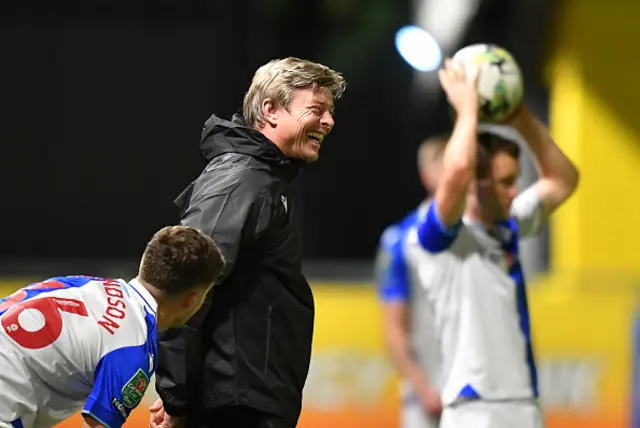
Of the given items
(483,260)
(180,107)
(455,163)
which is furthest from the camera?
(180,107)

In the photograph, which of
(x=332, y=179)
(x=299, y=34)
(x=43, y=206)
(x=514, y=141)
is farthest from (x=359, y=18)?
(x=514, y=141)

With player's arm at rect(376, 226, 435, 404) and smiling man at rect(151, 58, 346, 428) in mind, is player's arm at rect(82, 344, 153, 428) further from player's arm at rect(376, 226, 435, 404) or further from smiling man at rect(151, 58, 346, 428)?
player's arm at rect(376, 226, 435, 404)

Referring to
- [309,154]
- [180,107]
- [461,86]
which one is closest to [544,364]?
[461,86]

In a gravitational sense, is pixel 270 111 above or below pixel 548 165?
above

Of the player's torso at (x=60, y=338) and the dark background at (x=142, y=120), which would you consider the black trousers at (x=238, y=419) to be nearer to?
the player's torso at (x=60, y=338)

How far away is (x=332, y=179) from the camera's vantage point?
1075cm

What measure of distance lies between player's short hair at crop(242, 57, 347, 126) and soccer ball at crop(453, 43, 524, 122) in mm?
977

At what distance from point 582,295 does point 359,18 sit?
144 inches

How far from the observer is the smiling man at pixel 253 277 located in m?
3.03

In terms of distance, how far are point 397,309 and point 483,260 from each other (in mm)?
1366

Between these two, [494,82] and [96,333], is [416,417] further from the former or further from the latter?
[96,333]

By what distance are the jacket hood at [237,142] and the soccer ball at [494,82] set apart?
110 centimetres

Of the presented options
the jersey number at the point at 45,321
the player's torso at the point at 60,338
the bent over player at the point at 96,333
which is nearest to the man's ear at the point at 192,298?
the bent over player at the point at 96,333

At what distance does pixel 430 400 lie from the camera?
5.18 meters
